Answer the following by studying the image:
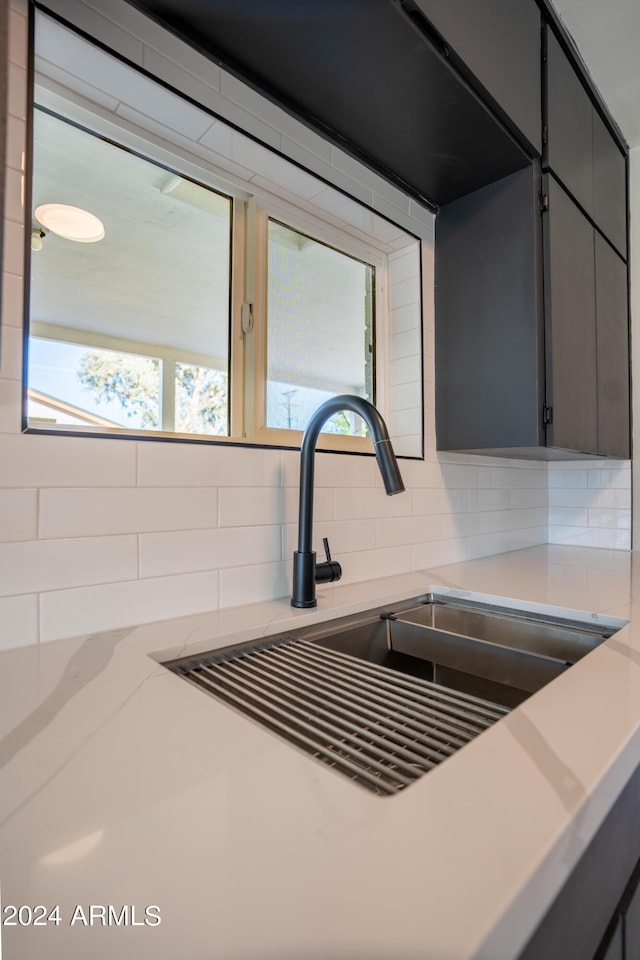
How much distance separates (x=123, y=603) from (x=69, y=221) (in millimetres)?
879

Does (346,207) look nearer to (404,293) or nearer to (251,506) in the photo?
(404,293)

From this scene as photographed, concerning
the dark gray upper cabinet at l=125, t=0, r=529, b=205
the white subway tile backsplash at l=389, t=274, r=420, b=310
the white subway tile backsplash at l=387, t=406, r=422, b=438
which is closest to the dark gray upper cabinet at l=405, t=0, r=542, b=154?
the dark gray upper cabinet at l=125, t=0, r=529, b=205

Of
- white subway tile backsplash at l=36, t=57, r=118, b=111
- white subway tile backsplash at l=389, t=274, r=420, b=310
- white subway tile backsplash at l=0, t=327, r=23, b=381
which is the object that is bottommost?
white subway tile backsplash at l=0, t=327, r=23, b=381

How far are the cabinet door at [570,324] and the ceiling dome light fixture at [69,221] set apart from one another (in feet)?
3.99

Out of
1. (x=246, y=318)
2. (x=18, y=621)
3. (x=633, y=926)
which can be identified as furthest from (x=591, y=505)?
(x=18, y=621)

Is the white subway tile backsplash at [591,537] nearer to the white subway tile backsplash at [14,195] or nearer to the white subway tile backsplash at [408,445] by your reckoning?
the white subway tile backsplash at [408,445]

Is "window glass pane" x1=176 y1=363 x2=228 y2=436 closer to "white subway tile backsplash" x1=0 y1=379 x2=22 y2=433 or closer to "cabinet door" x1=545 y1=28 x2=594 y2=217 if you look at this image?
"white subway tile backsplash" x1=0 y1=379 x2=22 y2=433

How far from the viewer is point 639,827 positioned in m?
0.60

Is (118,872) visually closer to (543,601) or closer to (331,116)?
(543,601)

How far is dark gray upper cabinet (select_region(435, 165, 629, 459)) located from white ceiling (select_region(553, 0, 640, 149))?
1.78 feet

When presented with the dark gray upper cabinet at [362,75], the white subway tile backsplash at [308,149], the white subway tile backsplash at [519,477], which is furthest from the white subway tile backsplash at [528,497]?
the white subway tile backsplash at [308,149]

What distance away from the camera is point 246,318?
1303 millimetres

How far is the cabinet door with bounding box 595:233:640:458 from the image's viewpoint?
1782mm

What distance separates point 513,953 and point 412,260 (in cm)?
169
